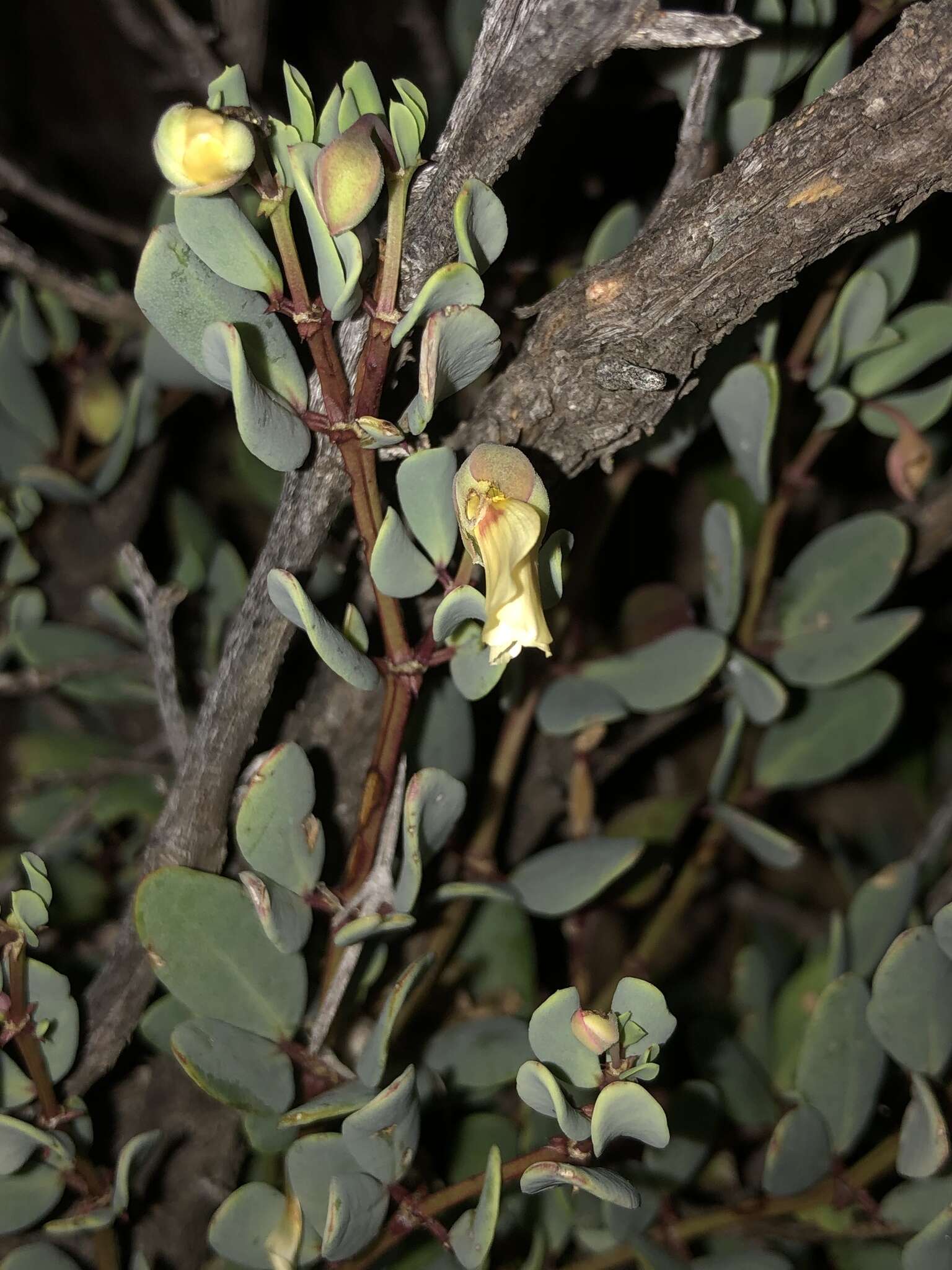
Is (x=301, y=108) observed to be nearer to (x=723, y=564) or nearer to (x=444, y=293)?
(x=444, y=293)

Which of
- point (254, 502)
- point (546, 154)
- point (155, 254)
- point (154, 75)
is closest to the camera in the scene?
point (155, 254)

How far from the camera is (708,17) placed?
445 millimetres

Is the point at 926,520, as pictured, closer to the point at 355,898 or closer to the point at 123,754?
the point at 355,898

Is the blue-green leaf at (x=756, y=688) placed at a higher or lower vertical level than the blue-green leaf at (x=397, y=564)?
lower

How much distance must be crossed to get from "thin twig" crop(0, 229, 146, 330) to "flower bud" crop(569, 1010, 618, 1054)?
614 millimetres

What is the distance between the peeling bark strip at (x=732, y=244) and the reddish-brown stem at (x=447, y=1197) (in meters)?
0.32

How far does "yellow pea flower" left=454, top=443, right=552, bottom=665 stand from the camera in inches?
16.6

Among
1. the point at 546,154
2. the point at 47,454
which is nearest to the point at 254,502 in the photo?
the point at 47,454

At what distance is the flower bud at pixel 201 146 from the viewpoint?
397 mm

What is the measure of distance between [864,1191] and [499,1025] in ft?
0.73

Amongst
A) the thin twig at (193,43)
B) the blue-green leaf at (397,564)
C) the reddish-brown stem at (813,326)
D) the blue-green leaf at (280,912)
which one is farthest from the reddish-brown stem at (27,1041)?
the thin twig at (193,43)

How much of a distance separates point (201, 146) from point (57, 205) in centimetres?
62

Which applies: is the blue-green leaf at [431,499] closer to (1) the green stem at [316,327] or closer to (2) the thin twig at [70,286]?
(1) the green stem at [316,327]

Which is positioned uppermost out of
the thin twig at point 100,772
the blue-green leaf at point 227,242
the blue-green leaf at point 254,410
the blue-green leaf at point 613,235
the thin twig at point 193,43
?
the thin twig at point 193,43
